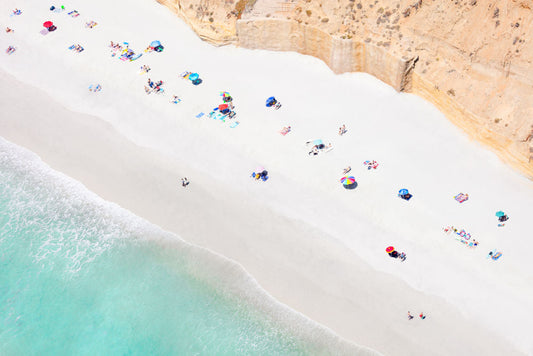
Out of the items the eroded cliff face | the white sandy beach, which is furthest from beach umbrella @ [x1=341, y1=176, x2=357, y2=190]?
Answer: the eroded cliff face

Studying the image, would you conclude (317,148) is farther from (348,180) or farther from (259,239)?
(259,239)

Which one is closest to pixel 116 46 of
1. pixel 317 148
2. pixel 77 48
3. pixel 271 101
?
pixel 77 48

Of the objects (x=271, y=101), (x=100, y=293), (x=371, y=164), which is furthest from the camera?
(x=271, y=101)

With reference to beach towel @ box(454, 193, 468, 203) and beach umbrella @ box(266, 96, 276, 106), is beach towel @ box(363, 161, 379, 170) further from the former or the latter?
beach umbrella @ box(266, 96, 276, 106)

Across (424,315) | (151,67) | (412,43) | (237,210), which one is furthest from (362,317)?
(151,67)

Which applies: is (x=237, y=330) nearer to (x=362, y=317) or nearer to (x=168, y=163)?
(x=362, y=317)
